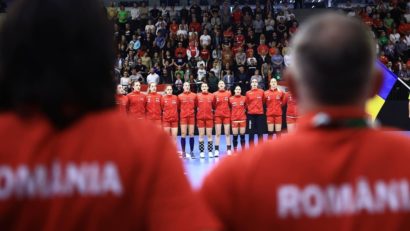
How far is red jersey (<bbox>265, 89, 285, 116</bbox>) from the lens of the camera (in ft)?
54.9

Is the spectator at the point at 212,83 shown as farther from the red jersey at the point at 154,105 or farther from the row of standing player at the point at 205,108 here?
the red jersey at the point at 154,105

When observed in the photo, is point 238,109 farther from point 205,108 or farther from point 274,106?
point 274,106

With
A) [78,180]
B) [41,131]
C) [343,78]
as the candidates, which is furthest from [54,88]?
[343,78]

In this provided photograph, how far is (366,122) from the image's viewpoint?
165 cm

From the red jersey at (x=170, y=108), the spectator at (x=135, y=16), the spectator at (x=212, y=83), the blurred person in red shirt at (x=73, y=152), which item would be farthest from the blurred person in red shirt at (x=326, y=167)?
the spectator at (x=135, y=16)

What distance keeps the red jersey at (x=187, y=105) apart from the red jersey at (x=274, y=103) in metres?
2.09

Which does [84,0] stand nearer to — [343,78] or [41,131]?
[41,131]

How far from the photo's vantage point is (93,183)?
155cm

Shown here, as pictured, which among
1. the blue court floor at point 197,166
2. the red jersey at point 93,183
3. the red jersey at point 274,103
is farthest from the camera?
the red jersey at point 274,103

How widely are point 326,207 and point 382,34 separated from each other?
23.8 metres

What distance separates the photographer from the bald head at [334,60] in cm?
158

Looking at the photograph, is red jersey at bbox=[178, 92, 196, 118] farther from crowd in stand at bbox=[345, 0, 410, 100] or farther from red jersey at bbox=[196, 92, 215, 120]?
crowd in stand at bbox=[345, 0, 410, 100]

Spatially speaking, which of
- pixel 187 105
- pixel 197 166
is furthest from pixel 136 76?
pixel 197 166

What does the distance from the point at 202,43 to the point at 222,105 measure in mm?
7539
